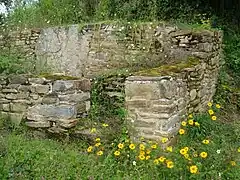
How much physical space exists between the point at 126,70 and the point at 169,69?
66.1 inches

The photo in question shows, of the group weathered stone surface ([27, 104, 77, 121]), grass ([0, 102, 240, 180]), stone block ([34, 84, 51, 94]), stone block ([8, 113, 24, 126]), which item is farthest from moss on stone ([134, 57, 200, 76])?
stone block ([8, 113, 24, 126])

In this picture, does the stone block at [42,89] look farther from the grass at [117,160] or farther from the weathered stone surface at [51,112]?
the grass at [117,160]

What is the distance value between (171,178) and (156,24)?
→ 4.13m

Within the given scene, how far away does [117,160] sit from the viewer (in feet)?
15.6

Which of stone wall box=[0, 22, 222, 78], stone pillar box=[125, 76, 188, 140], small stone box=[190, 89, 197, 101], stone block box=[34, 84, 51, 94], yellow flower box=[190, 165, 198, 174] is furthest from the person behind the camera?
stone wall box=[0, 22, 222, 78]

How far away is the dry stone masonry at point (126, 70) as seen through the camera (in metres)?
5.00

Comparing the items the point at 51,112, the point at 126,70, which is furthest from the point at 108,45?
the point at 51,112

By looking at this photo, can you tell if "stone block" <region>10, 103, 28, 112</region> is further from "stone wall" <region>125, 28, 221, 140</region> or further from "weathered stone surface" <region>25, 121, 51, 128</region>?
"stone wall" <region>125, 28, 221, 140</region>

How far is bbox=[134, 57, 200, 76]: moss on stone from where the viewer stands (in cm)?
517

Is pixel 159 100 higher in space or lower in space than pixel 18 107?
higher

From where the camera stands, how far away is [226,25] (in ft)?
32.0

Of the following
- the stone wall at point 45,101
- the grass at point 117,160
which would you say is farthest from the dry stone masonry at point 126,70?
the grass at point 117,160

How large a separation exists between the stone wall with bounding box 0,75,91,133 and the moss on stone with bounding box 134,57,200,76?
36.0 inches

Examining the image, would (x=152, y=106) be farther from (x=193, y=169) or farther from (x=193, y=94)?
(x=193, y=94)
